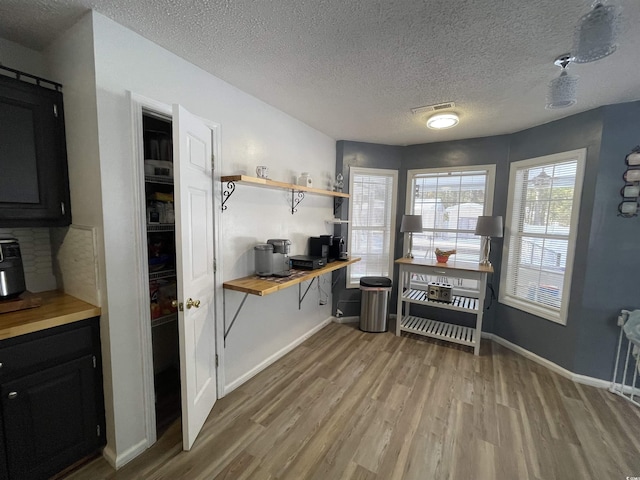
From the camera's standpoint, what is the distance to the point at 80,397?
1.47 meters

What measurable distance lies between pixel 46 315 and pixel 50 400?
0.44 m

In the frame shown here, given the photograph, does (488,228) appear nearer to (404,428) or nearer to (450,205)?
(450,205)

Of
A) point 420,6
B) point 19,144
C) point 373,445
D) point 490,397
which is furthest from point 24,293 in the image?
point 490,397

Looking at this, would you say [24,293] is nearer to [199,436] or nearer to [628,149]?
[199,436]

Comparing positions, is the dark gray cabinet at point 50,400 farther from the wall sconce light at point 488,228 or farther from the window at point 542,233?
the window at point 542,233

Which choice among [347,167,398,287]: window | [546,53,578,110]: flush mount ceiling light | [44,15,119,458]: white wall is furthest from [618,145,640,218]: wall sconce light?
[44,15,119,458]: white wall

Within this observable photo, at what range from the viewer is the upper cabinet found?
1.40 meters

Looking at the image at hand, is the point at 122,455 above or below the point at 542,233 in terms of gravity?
below

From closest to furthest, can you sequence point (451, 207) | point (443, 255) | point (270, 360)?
1. point (270, 360)
2. point (443, 255)
3. point (451, 207)

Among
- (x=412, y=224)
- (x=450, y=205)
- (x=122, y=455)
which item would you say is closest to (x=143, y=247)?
(x=122, y=455)

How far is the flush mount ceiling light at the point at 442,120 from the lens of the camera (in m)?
2.46

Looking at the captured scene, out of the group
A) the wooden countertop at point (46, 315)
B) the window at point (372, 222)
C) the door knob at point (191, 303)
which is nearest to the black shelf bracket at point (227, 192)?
the door knob at point (191, 303)

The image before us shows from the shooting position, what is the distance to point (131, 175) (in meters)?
1.51

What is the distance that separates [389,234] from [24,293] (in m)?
3.52
